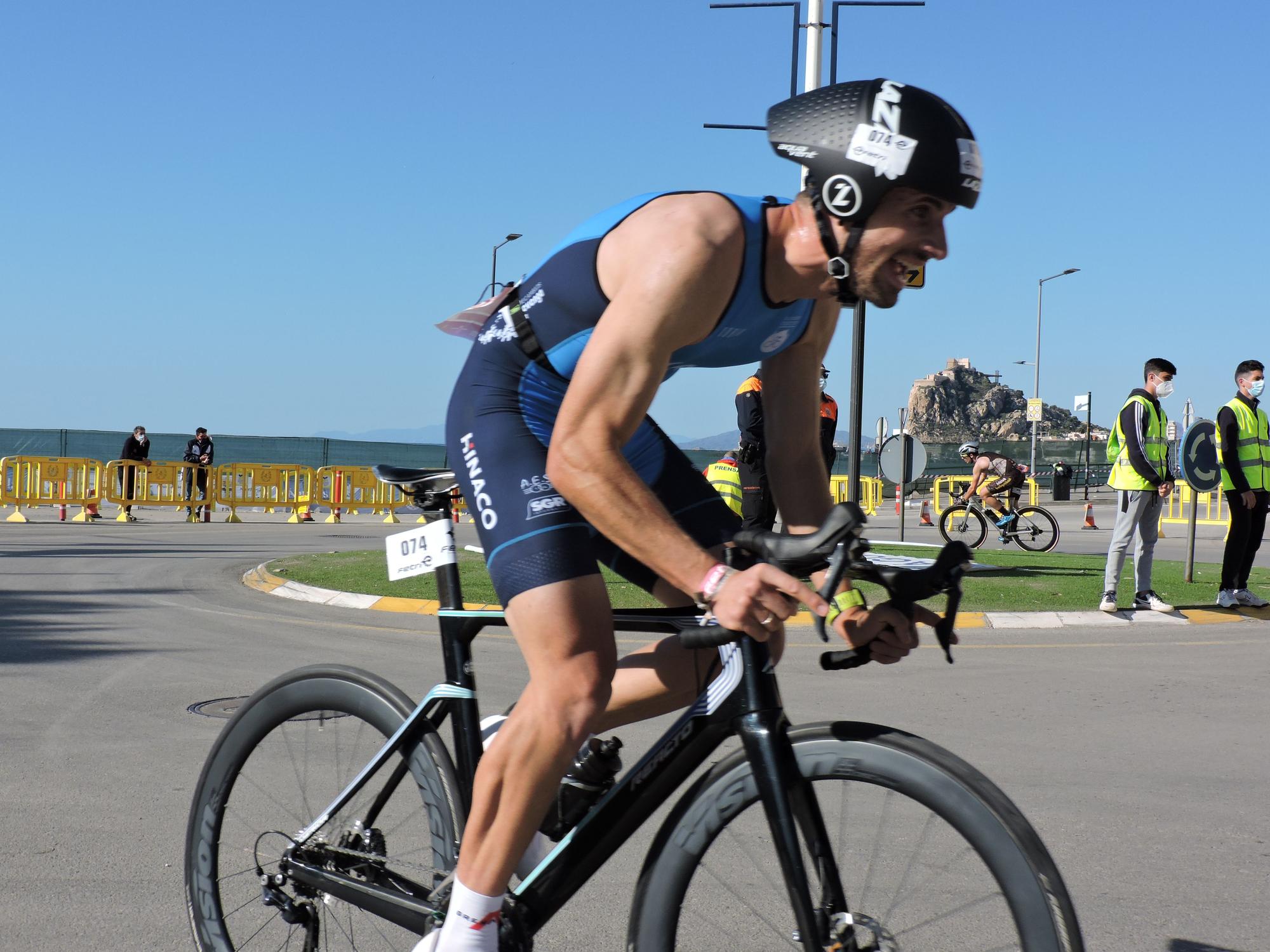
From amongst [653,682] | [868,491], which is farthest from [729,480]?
[868,491]

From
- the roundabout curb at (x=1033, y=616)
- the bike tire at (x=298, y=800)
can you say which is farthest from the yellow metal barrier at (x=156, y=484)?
the bike tire at (x=298, y=800)

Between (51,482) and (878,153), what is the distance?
24.3 m

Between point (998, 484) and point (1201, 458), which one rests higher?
point (1201, 458)

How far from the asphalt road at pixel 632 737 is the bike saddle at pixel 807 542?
1.18 metres

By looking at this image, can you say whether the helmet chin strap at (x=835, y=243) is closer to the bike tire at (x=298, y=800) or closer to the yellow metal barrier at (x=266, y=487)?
the bike tire at (x=298, y=800)

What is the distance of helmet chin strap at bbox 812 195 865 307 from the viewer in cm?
220

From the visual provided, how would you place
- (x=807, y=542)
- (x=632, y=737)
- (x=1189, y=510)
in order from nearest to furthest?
(x=807, y=542), (x=632, y=737), (x=1189, y=510)

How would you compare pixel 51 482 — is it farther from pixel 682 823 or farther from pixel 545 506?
pixel 682 823

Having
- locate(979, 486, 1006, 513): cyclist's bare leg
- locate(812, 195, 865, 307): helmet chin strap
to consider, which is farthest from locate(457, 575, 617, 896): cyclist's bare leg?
locate(979, 486, 1006, 513): cyclist's bare leg

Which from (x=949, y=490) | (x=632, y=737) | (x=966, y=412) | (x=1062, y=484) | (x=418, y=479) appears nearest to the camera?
(x=418, y=479)

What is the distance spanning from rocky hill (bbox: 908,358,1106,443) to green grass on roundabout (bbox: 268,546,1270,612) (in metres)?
173

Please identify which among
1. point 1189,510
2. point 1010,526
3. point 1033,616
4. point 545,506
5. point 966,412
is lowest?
point 1033,616

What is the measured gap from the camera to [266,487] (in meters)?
26.2

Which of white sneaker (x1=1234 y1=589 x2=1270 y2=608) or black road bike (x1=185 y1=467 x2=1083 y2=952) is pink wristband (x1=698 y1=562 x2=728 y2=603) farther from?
white sneaker (x1=1234 y1=589 x2=1270 y2=608)
